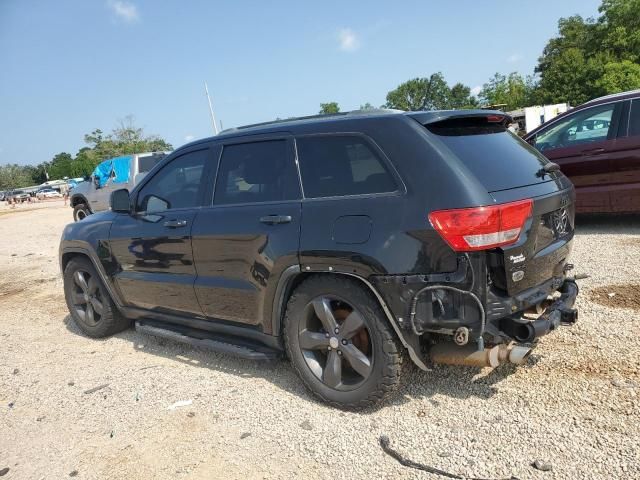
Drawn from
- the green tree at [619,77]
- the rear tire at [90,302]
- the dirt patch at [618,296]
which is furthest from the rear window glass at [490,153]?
the green tree at [619,77]

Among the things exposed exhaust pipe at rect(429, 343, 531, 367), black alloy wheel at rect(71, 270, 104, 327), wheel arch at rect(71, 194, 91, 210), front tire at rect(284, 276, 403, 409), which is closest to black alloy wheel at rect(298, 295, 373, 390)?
front tire at rect(284, 276, 403, 409)

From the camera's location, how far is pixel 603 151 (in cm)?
668

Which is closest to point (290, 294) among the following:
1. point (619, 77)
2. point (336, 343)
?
point (336, 343)

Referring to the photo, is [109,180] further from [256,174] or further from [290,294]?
[290,294]

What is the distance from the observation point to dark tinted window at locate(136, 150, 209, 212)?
3994 millimetres

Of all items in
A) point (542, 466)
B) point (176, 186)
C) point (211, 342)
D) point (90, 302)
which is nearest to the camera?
point (542, 466)

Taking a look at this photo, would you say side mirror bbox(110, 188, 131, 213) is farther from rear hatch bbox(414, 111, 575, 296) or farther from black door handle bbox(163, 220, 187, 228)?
rear hatch bbox(414, 111, 575, 296)

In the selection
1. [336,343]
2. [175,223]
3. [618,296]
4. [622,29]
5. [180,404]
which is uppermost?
[622,29]

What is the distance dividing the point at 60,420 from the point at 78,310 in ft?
6.27

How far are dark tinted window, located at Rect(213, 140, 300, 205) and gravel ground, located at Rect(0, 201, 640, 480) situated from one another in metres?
1.37

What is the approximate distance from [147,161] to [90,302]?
9.66 meters

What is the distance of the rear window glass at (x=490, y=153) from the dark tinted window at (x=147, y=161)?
1185 centimetres

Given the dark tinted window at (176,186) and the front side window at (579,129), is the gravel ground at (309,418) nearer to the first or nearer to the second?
the dark tinted window at (176,186)

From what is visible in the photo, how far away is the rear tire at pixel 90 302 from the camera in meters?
4.98
